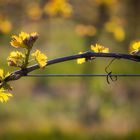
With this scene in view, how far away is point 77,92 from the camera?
1030cm

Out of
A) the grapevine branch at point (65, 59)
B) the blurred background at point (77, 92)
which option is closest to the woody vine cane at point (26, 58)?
the grapevine branch at point (65, 59)

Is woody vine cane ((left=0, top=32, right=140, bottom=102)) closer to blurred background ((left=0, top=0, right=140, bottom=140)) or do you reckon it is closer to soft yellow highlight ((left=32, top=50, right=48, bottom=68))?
soft yellow highlight ((left=32, top=50, right=48, bottom=68))

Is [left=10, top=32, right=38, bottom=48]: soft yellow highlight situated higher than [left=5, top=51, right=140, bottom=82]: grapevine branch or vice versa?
[left=10, top=32, right=38, bottom=48]: soft yellow highlight

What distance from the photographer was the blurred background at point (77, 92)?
6.23m

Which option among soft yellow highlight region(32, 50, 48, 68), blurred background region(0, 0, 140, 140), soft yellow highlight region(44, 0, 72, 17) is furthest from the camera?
blurred background region(0, 0, 140, 140)

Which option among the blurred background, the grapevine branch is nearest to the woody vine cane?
the grapevine branch

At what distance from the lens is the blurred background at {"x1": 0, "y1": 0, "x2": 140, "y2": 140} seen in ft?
20.5

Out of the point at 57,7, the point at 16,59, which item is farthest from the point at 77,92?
the point at 16,59

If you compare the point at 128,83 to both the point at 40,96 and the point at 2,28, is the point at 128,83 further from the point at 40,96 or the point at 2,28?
the point at 2,28

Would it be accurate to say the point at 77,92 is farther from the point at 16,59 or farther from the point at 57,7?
the point at 16,59

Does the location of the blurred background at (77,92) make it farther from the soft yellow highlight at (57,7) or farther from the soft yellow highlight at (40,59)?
the soft yellow highlight at (40,59)

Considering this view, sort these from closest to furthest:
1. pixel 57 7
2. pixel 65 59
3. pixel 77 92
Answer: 1. pixel 65 59
2. pixel 57 7
3. pixel 77 92

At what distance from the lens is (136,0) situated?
6.96 metres

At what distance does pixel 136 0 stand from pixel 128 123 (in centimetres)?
179
